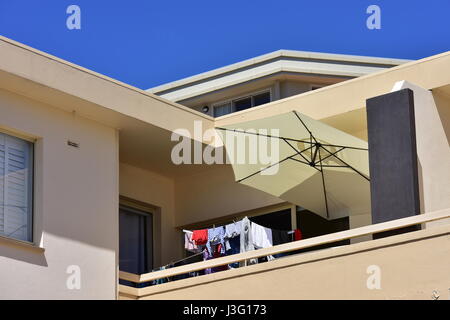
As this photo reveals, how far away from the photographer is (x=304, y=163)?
58.9 ft

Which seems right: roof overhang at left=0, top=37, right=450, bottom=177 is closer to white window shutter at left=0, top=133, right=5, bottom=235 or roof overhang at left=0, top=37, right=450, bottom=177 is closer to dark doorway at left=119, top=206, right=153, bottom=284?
white window shutter at left=0, top=133, right=5, bottom=235

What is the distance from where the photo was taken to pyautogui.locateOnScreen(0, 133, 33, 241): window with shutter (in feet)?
53.2

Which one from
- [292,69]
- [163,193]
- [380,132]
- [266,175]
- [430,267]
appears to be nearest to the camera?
[430,267]

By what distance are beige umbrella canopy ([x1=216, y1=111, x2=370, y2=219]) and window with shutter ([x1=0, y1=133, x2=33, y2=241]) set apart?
121 inches

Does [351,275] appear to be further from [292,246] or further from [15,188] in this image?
[15,188]

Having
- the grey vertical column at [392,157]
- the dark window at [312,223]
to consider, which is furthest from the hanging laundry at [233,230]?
the grey vertical column at [392,157]

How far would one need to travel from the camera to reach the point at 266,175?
18000mm

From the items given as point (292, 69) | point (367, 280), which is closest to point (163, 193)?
point (292, 69)

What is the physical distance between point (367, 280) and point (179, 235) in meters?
6.59

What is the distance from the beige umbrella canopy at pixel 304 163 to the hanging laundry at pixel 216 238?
1.19m

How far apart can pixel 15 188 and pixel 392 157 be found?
5.37 m
